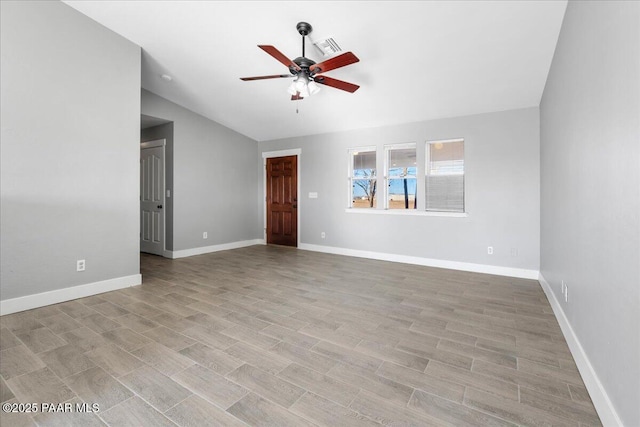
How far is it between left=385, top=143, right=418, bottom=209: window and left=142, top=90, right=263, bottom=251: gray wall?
3.48 meters

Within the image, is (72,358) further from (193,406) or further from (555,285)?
(555,285)

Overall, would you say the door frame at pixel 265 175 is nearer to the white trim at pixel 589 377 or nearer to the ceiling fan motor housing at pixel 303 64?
the ceiling fan motor housing at pixel 303 64

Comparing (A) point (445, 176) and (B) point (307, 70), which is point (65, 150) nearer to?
(B) point (307, 70)

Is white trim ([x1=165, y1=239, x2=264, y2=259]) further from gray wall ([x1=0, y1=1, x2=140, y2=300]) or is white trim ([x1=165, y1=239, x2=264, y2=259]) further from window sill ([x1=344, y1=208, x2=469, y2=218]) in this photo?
window sill ([x1=344, y1=208, x2=469, y2=218])

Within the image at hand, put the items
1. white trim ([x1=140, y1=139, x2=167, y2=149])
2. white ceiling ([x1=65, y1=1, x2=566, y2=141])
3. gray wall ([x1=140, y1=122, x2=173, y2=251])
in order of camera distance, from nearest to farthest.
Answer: white ceiling ([x1=65, y1=1, x2=566, y2=141]) → gray wall ([x1=140, y1=122, x2=173, y2=251]) → white trim ([x1=140, y1=139, x2=167, y2=149])

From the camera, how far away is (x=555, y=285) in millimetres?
3076

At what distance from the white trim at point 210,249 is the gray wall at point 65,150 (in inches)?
69.6

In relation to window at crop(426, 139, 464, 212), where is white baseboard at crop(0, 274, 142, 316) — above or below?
below

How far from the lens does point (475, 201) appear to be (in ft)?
15.6

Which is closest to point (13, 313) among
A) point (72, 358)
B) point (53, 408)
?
point (72, 358)

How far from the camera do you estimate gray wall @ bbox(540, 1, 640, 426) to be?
125cm

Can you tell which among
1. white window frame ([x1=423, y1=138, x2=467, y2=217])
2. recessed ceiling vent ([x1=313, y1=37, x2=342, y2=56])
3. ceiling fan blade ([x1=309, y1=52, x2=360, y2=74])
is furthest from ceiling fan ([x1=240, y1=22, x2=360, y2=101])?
white window frame ([x1=423, y1=138, x2=467, y2=217])

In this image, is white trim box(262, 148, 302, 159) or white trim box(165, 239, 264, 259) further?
white trim box(262, 148, 302, 159)

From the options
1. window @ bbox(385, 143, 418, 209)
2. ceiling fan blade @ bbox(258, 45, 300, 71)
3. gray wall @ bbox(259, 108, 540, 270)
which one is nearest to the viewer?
ceiling fan blade @ bbox(258, 45, 300, 71)
